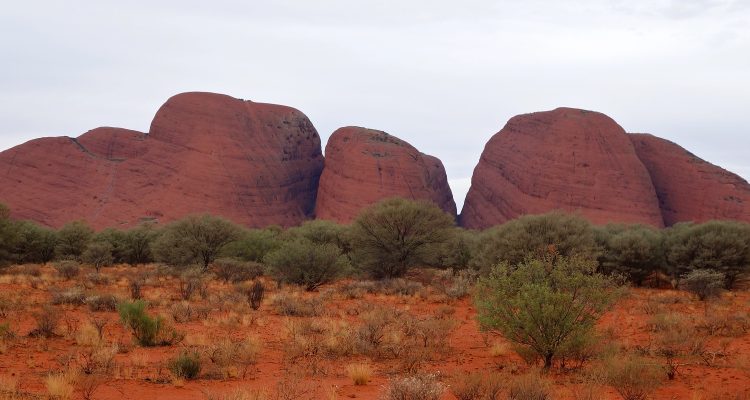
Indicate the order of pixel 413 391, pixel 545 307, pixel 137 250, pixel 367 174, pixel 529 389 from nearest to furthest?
pixel 413 391 < pixel 529 389 < pixel 545 307 < pixel 137 250 < pixel 367 174

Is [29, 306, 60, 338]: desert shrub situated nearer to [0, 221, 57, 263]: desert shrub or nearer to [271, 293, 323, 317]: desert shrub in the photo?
[271, 293, 323, 317]: desert shrub

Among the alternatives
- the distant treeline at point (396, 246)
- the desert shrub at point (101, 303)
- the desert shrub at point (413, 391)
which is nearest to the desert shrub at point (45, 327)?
the desert shrub at point (101, 303)

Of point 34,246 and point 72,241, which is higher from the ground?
point 72,241

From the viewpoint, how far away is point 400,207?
27.8 metres

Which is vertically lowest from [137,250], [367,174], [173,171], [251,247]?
[137,250]

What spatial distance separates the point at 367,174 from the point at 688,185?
113 ft

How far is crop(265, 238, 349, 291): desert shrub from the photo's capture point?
2275 cm

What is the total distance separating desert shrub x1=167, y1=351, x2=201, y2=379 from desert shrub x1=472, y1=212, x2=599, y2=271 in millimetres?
15624

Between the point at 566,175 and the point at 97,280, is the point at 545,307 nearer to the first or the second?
the point at 97,280

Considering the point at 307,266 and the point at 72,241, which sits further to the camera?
the point at 72,241

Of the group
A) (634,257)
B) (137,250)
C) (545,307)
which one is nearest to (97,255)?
(137,250)

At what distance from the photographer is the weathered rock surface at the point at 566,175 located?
2325 inches

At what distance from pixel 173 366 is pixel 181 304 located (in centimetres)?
767

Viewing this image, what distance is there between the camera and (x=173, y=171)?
2474 inches
